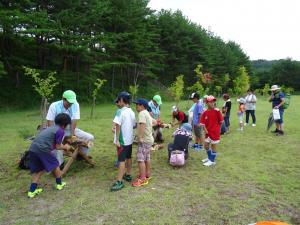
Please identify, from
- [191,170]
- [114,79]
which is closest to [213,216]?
[191,170]

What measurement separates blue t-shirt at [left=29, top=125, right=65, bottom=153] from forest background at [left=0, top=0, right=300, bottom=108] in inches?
622

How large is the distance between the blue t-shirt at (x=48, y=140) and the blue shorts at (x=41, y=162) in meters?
0.09

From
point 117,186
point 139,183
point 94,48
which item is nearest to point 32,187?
point 117,186

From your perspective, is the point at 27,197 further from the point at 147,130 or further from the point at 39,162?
the point at 147,130

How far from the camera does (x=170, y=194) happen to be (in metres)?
5.41

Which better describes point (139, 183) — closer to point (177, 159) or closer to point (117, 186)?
point (117, 186)

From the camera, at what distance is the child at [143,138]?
5.81 m

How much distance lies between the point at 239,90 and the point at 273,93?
26340mm

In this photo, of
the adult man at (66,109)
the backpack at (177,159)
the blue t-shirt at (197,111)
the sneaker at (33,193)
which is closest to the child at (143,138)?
the backpack at (177,159)

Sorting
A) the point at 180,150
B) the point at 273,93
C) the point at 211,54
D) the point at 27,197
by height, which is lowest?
the point at 27,197

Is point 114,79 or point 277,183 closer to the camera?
point 277,183

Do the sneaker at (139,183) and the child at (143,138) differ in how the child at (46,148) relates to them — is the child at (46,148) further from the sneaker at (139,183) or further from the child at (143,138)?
the sneaker at (139,183)

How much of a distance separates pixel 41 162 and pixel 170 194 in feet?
7.36

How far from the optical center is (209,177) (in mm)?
6379
